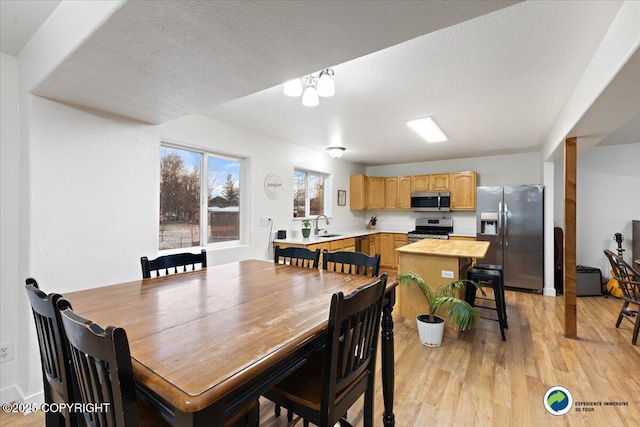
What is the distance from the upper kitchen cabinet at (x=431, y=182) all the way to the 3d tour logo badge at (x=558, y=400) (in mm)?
4240

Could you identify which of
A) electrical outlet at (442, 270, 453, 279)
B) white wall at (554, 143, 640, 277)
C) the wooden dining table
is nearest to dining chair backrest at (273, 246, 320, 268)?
the wooden dining table

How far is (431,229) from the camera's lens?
243 inches

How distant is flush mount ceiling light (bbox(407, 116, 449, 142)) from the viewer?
3.48 meters

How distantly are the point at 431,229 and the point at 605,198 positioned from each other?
2.81m

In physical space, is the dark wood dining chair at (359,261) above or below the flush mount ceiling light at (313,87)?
below

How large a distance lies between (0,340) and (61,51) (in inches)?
76.9

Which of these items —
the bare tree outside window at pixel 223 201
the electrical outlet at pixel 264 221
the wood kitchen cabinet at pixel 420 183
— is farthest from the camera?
the wood kitchen cabinet at pixel 420 183

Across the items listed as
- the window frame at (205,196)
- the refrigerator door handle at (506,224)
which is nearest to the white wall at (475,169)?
the refrigerator door handle at (506,224)

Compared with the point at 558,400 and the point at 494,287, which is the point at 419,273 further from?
the point at 558,400

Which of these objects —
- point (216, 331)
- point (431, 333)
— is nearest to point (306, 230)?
point (431, 333)

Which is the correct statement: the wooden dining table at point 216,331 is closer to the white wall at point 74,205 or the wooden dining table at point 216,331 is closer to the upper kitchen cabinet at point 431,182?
the white wall at point 74,205

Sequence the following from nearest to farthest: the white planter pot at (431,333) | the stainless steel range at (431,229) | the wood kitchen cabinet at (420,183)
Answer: the white planter pot at (431,333), the stainless steel range at (431,229), the wood kitchen cabinet at (420,183)

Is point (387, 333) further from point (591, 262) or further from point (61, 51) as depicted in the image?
point (591, 262)

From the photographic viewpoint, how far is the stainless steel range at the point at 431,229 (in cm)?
577
